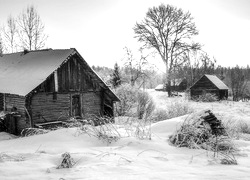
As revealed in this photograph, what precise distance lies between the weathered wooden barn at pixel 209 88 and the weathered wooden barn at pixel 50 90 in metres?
22.4

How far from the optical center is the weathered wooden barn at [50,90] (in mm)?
13730

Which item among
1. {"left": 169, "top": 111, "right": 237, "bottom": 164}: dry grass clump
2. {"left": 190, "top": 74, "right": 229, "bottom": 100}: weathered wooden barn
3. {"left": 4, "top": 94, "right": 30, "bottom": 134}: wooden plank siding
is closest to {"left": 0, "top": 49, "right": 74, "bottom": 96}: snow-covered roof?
{"left": 4, "top": 94, "right": 30, "bottom": 134}: wooden plank siding

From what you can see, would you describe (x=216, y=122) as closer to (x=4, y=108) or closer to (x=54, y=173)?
(x=54, y=173)

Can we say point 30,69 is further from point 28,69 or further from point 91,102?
point 91,102

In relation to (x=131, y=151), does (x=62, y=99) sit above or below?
above

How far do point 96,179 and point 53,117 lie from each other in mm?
12244

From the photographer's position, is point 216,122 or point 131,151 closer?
point 131,151

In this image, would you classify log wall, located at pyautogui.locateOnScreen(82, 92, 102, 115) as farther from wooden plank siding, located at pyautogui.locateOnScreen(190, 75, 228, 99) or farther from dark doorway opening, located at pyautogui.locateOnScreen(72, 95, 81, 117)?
wooden plank siding, located at pyautogui.locateOnScreen(190, 75, 228, 99)

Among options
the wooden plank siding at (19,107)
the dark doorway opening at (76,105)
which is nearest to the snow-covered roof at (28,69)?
the wooden plank siding at (19,107)

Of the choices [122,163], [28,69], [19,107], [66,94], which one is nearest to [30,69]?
[28,69]

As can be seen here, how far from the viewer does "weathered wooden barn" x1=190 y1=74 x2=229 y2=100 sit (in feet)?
114

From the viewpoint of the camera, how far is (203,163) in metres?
4.37

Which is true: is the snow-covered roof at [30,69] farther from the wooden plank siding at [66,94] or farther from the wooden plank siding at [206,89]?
the wooden plank siding at [206,89]

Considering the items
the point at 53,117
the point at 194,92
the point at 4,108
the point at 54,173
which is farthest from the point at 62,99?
the point at 194,92
